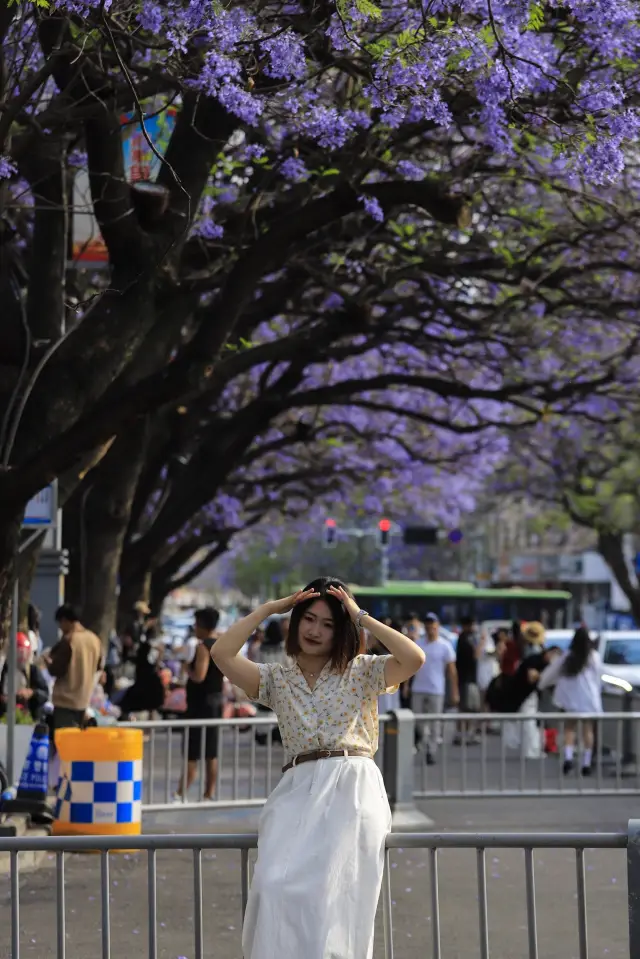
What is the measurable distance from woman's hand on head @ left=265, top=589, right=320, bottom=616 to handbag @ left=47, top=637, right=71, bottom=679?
299 inches

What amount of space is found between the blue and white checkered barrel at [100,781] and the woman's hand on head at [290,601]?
5621 millimetres

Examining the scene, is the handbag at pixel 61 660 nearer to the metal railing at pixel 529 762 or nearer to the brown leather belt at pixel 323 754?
the metal railing at pixel 529 762

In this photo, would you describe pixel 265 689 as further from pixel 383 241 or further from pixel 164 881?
pixel 383 241

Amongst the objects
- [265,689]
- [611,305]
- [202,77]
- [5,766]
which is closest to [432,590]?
[611,305]

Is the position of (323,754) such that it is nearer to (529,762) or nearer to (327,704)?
(327,704)

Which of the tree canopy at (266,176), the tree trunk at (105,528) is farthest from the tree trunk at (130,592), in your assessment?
the tree canopy at (266,176)

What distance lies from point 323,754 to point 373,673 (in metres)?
0.35

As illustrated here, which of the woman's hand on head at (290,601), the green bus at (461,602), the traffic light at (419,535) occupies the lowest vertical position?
the woman's hand on head at (290,601)

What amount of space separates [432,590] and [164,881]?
36137 mm

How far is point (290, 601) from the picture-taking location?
237 inches

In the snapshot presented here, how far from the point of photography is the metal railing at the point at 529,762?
50.0ft

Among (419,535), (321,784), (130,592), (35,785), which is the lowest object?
(35,785)

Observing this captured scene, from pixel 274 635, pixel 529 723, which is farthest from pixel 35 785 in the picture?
pixel 274 635

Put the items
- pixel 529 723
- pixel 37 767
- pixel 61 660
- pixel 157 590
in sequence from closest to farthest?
pixel 37 767, pixel 61 660, pixel 529 723, pixel 157 590
